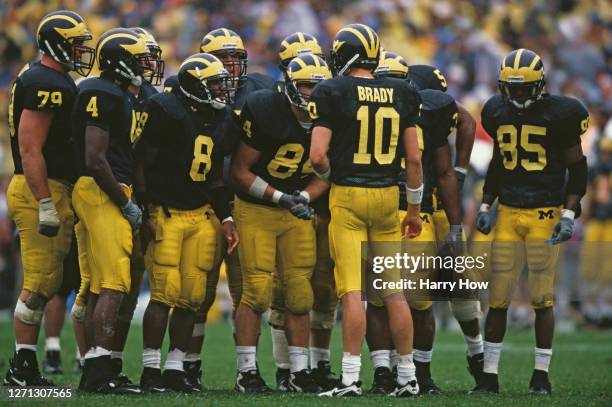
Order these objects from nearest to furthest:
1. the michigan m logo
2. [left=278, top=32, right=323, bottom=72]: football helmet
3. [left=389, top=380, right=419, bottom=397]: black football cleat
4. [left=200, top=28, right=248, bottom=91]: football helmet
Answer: [left=389, top=380, right=419, bottom=397]: black football cleat → the michigan m logo → [left=200, top=28, right=248, bottom=91]: football helmet → [left=278, top=32, right=323, bottom=72]: football helmet

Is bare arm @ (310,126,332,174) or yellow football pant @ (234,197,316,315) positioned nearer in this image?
bare arm @ (310,126,332,174)

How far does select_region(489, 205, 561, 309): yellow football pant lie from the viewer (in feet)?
25.6

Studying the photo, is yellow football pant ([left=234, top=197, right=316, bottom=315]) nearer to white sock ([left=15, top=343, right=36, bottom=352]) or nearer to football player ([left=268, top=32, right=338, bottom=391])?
football player ([left=268, top=32, right=338, bottom=391])

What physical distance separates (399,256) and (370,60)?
118 centimetres

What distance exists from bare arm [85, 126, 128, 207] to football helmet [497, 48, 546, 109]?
2574 millimetres

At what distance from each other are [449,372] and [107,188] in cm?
378

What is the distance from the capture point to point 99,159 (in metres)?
6.89

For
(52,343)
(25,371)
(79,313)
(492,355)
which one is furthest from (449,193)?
(52,343)

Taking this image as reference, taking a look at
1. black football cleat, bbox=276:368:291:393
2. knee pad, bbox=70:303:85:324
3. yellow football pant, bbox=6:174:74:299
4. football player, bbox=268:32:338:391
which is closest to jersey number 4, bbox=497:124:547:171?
football player, bbox=268:32:338:391

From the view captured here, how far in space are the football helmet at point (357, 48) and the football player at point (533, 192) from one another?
1067 millimetres

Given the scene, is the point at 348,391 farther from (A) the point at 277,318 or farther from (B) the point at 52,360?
(B) the point at 52,360

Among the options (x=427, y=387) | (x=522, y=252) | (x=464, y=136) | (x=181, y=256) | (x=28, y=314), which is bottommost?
(x=427, y=387)

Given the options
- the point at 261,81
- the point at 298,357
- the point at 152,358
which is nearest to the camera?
the point at 152,358

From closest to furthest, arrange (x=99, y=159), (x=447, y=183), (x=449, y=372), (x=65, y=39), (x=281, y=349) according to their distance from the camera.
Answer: (x=99, y=159)
(x=65, y=39)
(x=447, y=183)
(x=281, y=349)
(x=449, y=372)
